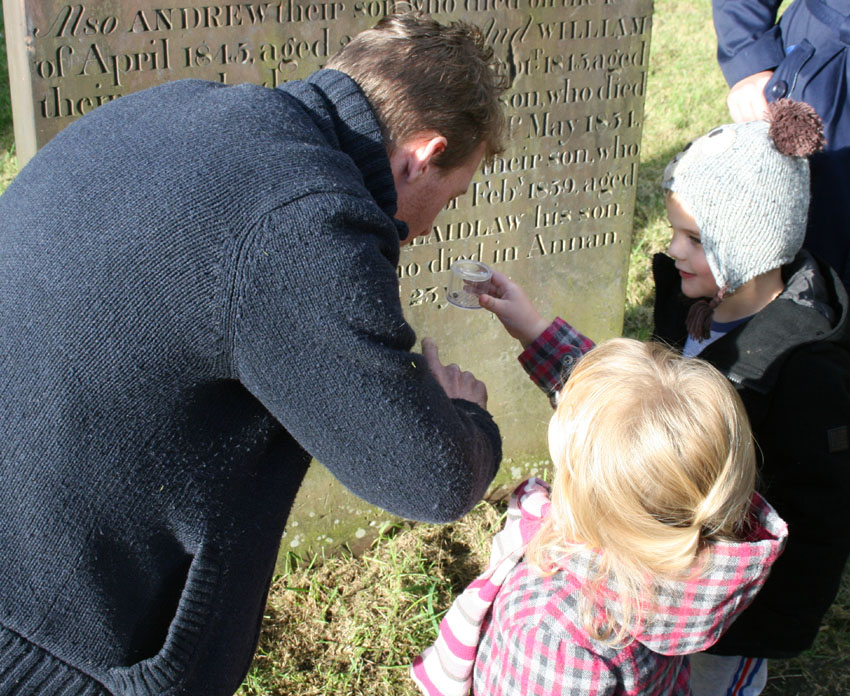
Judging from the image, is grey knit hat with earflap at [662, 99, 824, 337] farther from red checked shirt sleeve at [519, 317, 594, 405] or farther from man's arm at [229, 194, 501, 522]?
man's arm at [229, 194, 501, 522]

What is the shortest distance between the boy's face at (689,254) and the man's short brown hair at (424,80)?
85 centimetres

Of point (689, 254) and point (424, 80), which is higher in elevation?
point (424, 80)


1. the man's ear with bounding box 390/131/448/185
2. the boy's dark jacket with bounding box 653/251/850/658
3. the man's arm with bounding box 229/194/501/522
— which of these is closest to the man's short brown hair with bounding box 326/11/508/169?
the man's ear with bounding box 390/131/448/185

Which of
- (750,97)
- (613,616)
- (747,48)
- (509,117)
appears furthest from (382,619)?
(747,48)

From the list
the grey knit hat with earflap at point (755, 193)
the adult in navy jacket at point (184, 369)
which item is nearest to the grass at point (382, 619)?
the adult in navy jacket at point (184, 369)

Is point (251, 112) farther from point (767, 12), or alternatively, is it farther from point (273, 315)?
point (767, 12)

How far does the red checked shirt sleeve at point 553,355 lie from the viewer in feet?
6.91

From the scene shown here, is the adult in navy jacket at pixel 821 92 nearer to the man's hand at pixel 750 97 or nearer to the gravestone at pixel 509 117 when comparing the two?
the man's hand at pixel 750 97

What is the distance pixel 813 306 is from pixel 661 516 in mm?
889

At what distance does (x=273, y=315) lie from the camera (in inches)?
47.6

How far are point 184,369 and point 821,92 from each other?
2234mm

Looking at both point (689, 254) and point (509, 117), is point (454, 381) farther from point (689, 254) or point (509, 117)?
point (509, 117)

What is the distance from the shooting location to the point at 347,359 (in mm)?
1245

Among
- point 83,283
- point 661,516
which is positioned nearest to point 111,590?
point 83,283
